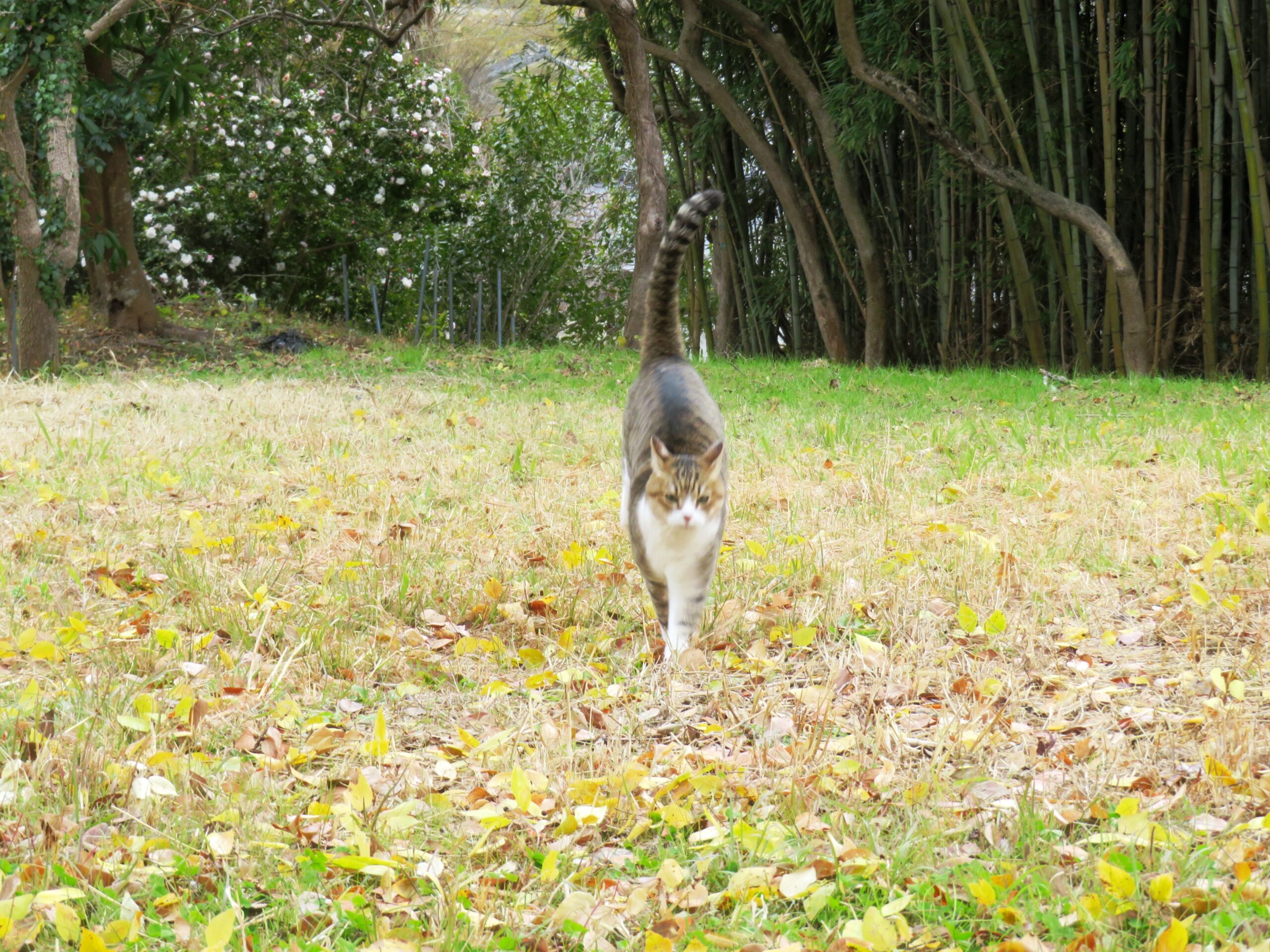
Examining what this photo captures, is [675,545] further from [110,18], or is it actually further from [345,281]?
[345,281]

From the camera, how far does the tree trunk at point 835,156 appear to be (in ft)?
25.6

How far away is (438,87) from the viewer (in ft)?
40.0

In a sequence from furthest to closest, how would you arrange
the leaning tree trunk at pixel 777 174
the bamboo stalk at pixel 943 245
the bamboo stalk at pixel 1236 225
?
1. the leaning tree trunk at pixel 777 174
2. the bamboo stalk at pixel 943 245
3. the bamboo stalk at pixel 1236 225

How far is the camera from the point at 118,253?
→ 8414 millimetres

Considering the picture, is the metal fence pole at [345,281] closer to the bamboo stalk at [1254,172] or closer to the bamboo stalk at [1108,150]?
the bamboo stalk at [1108,150]

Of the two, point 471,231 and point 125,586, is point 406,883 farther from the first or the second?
point 471,231

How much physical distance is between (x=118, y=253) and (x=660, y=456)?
24.4ft

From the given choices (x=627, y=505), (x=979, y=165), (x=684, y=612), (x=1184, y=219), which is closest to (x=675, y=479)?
(x=684, y=612)

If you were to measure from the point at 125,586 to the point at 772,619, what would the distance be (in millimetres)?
1592

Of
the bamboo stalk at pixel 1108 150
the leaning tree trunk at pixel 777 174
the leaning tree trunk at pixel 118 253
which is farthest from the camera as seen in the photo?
the leaning tree trunk at pixel 118 253

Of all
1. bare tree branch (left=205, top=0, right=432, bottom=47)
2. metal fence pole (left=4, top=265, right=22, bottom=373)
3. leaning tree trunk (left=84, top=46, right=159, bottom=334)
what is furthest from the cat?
leaning tree trunk (left=84, top=46, right=159, bottom=334)

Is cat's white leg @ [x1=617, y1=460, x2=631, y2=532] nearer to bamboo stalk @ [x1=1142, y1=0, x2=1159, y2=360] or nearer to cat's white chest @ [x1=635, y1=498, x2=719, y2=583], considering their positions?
cat's white chest @ [x1=635, y1=498, x2=719, y2=583]

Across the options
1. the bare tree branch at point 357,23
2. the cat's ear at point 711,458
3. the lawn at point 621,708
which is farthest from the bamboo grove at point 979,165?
the cat's ear at point 711,458

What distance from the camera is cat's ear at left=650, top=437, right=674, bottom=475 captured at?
2.39 m
